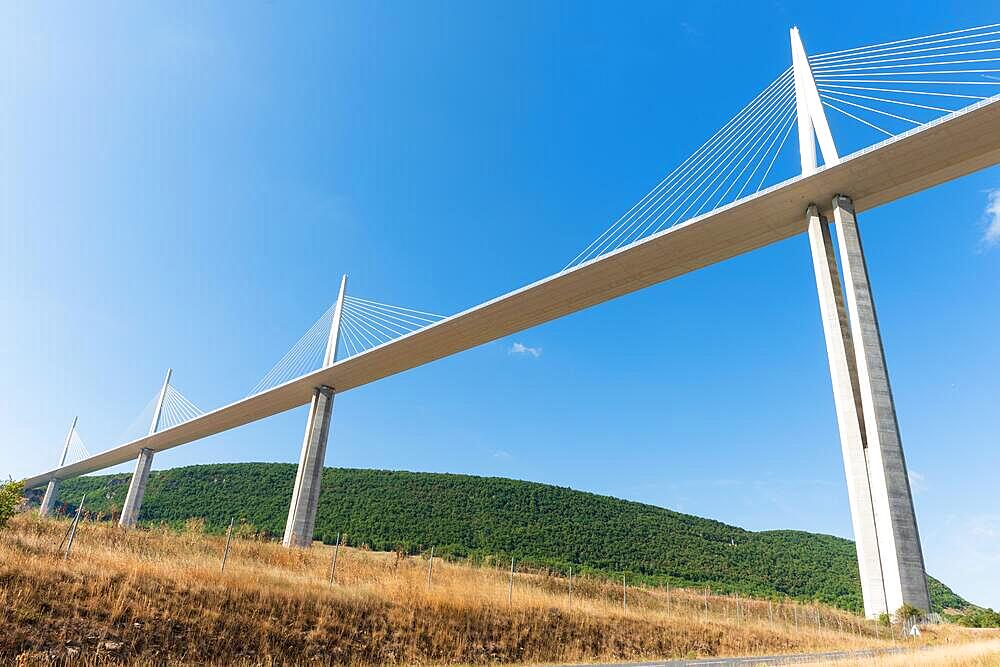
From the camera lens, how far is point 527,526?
64.3 m

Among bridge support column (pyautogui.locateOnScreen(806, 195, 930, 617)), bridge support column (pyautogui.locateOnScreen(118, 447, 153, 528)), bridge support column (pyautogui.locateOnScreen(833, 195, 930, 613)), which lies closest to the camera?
bridge support column (pyautogui.locateOnScreen(833, 195, 930, 613))

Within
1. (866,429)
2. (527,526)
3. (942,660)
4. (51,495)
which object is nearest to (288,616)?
(942,660)

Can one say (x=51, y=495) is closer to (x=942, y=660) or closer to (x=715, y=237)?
(x=715, y=237)

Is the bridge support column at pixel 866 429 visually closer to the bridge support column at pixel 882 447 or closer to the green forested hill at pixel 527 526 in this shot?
the bridge support column at pixel 882 447

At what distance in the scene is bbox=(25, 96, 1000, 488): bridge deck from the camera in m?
16.0

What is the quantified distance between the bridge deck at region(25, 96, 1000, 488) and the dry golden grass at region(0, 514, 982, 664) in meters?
11.6

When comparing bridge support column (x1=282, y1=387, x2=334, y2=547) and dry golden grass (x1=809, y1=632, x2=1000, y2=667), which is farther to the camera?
bridge support column (x1=282, y1=387, x2=334, y2=547)

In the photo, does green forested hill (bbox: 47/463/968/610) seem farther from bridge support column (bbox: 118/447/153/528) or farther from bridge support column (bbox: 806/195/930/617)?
bridge support column (bbox: 806/195/930/617)

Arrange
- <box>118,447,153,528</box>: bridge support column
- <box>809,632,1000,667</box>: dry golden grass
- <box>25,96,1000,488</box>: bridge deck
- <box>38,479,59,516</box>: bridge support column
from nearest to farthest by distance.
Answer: <box>809,632,1000,667</box>: dry golden grass
<box>25,96,1000,488</box>: bridge deck
<box>118,447,153,528</box>: bridge support column
<box>38,479,59,516</box>: bridge support column

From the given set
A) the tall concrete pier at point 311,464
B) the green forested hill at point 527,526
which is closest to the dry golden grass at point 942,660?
the tall concrete pier at point 311,464

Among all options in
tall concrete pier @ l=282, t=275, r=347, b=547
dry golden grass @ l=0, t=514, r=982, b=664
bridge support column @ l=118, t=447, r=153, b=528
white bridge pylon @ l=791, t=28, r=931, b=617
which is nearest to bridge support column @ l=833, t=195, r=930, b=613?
white bridge pylon @ l=791, t=28, r=931, b=617

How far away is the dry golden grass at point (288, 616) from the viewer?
9672mm

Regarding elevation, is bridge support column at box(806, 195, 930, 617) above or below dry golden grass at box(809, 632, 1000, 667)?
above

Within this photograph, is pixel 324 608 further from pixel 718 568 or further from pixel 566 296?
pixel 718 568
